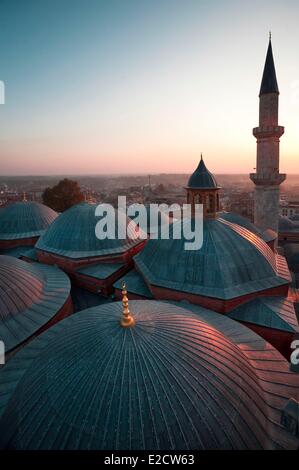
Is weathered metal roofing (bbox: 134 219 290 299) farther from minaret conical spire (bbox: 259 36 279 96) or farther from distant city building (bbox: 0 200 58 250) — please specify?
minaret conical spire (bbox: 259 36 279 96)

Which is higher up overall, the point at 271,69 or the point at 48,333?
the point at 271,69

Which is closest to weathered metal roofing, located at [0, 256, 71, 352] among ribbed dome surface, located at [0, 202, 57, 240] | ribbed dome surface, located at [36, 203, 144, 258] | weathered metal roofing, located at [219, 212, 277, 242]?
ribbed dome surface, located at [36, 203, 144, 258]

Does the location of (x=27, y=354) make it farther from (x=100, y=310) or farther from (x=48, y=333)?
(x=100, y=310)

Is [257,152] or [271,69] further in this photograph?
[257,152]

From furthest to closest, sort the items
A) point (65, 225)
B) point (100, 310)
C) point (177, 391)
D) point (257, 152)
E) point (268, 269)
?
point (257, 152), point (65, 225), point (268, 269), point (100, 310), point (177, 391)

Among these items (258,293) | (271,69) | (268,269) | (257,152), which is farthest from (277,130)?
(258,293)

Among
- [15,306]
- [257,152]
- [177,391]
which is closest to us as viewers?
[177,391]
